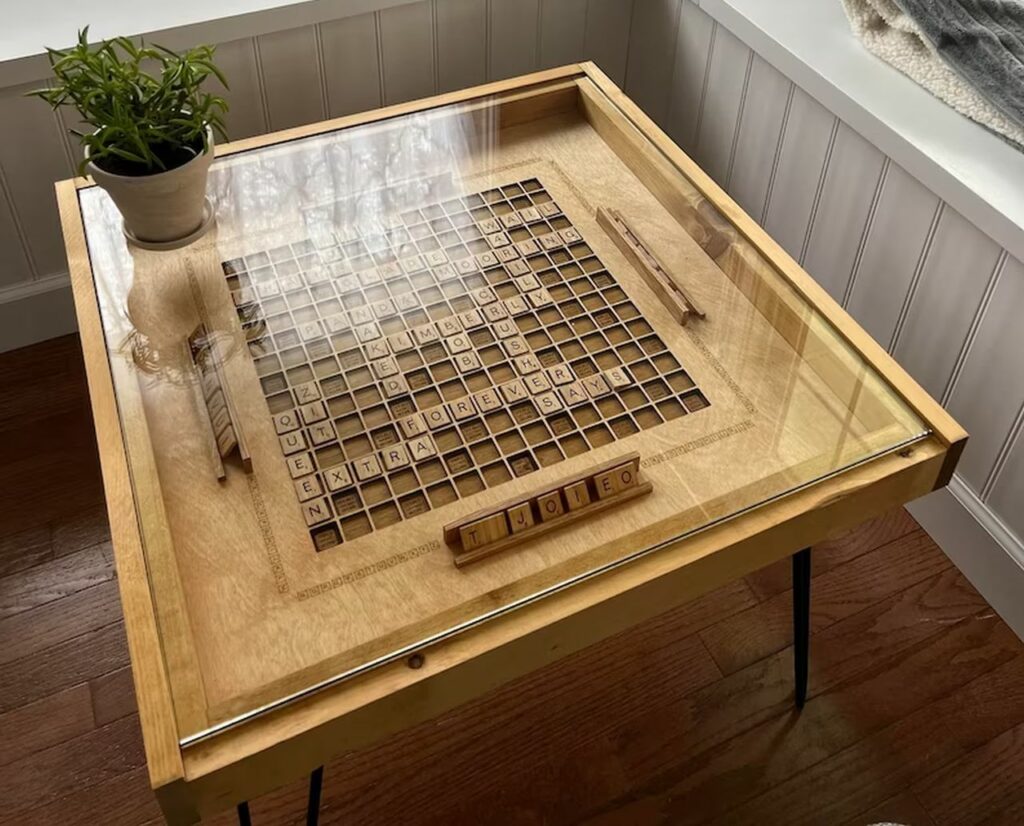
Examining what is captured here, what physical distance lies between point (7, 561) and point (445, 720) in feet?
2.13

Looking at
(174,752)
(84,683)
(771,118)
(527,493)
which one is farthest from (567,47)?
(174,752)

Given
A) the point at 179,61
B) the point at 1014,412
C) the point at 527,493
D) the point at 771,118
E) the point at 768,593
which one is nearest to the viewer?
the point at 527,493

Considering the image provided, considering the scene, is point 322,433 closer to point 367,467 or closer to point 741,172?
point 367,467

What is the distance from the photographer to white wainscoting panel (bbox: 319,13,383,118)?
156cm

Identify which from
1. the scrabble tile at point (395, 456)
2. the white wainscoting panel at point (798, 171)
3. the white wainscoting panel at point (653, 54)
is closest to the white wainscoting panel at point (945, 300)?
the white wainscoting panel at point (798, 171)

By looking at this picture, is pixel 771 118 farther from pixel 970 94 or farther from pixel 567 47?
pixel 567 47

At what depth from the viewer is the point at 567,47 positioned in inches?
70.4

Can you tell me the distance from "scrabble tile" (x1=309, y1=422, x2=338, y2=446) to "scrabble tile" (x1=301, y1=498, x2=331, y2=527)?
70mm

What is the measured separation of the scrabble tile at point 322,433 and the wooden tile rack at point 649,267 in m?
0.39

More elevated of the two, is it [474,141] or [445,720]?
[474,141]

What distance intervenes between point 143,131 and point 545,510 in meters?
0.58

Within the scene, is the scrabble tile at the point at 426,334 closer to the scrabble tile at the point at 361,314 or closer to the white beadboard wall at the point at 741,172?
the scrabble tile at the point at 361,314

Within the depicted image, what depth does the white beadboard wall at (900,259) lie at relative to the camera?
1.23 metres

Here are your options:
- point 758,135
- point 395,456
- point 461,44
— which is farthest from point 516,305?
point 461,44
